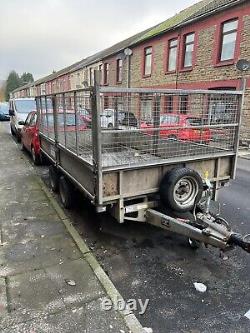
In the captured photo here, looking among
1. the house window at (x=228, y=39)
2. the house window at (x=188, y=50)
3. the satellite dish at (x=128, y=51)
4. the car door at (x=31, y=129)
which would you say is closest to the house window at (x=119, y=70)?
the satellite dish at (x=128, y=51)

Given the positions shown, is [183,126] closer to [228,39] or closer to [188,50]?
[228,39]

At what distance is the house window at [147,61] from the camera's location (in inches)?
856

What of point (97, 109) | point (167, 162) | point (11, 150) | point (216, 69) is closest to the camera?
point (97, 109)

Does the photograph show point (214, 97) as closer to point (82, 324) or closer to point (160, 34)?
point (82, 324)

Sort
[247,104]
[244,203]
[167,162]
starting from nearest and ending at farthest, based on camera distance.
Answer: [167,162] → [244,203] → [247,104]

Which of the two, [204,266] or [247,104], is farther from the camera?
[247,104]

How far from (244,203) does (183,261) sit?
2.82 m

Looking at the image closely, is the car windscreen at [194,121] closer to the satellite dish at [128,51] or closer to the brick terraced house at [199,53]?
the brick terraced house at [199,53]

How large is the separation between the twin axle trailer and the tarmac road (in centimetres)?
46

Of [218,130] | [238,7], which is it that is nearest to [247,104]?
[238,7]

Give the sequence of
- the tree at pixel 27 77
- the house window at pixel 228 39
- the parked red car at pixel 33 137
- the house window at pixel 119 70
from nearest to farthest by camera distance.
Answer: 1. the parked red car at pixel 33 137
2. the house window at pixel 228 39
3. the house window at pixel 119 70
4. the tree at pixel 27 77

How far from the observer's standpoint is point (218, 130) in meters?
4.66

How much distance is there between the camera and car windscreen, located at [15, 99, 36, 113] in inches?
584

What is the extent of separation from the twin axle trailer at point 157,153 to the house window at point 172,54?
15.5 m
